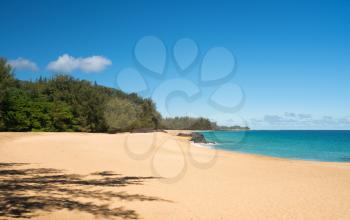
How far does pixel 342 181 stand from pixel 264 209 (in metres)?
8.01

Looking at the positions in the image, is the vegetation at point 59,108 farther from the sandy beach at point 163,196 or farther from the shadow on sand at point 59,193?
the sandy beach at point 163,196

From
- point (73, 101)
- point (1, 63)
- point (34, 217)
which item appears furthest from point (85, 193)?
point (73, 101)

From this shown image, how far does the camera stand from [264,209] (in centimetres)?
844

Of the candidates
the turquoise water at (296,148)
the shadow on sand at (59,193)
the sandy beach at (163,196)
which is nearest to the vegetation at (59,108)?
the turquoise water at (296,148)

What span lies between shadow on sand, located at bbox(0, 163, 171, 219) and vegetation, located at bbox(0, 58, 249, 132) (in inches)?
1509

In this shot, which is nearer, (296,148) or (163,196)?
(163,196)

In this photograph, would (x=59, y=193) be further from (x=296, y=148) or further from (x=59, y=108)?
(x=59, y=108)

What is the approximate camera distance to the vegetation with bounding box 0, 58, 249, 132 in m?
48.2

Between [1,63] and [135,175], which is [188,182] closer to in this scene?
[135,175]

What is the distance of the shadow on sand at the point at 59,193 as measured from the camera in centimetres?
732

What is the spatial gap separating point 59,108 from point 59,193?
51177mm

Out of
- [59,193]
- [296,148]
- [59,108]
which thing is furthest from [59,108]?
[59,193]

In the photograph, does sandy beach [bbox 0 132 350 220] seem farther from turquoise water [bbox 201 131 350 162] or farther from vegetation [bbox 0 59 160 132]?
vegetation [bbox 0 59 160 132]

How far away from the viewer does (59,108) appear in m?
56.3
